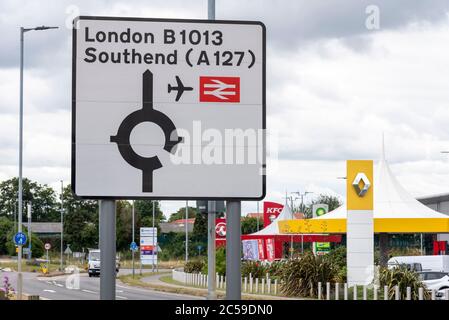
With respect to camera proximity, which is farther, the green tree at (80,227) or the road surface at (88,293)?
the green tree at (80,227)

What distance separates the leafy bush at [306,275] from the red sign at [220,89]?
3221 cm

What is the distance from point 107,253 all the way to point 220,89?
98cm

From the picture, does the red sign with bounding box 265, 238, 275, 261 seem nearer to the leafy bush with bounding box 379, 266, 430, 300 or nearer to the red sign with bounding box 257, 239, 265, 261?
the red sign with bounding box 257, 239, 265, 261

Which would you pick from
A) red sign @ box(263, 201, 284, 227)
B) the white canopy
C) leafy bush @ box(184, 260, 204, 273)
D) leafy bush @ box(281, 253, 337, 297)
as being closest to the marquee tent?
the white canopy

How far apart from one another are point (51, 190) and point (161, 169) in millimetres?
124324

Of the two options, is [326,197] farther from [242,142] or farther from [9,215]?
[242,142]

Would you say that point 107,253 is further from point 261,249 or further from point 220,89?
point 261,249

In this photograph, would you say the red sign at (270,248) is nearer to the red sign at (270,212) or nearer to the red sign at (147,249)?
the red sign at (147,249)

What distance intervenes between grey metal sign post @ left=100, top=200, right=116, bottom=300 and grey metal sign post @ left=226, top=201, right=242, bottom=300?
1.83ft

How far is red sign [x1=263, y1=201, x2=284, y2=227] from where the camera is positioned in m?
68.1

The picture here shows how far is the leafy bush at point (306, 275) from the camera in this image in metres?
36.7

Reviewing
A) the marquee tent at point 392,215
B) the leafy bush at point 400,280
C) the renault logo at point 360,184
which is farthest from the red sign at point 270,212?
the leafy bush at point 400,280

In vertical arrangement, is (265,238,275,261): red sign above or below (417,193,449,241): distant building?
below
